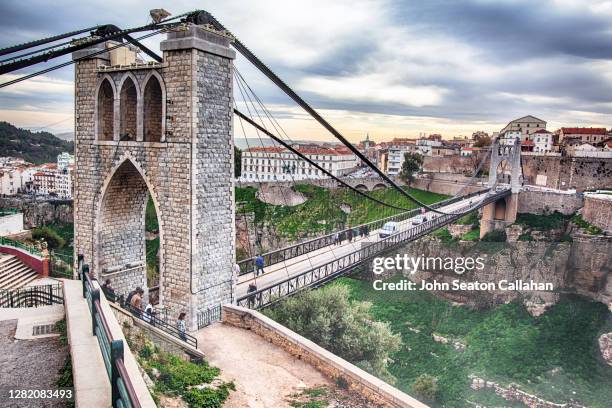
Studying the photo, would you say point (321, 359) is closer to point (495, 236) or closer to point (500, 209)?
point (495, 236)

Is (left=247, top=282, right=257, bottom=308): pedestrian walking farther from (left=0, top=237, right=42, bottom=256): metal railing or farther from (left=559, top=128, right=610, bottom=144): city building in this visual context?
(left=559, top=128, right=610, bottom=144): city building

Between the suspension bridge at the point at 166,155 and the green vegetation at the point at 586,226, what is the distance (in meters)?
20.0

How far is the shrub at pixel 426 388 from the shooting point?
49.6ft

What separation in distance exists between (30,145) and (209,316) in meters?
47.6

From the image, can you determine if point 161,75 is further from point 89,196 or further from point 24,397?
point 24,397

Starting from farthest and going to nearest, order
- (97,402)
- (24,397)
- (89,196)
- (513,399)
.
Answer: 1. (513,399)
2. (89,196)
3. (24,397)
4. (97,402)

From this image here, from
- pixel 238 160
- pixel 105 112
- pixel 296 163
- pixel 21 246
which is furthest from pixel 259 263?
pixel 296 163

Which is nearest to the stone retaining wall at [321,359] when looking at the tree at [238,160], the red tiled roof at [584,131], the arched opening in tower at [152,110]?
the arched opening in tower at [152,110]

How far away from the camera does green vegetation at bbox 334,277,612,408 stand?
16.6m

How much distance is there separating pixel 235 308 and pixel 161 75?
471 centimetres

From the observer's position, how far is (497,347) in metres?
19.7

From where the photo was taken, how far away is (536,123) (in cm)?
5959

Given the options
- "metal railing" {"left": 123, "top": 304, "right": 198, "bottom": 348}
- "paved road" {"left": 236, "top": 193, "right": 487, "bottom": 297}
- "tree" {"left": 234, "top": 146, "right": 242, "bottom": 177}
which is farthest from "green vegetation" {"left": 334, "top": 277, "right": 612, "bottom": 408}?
"tree" {"left": 234, "top": 146, "right": 242, "bottom": 177}

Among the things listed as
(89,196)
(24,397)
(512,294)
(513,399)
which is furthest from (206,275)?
(512,294)
